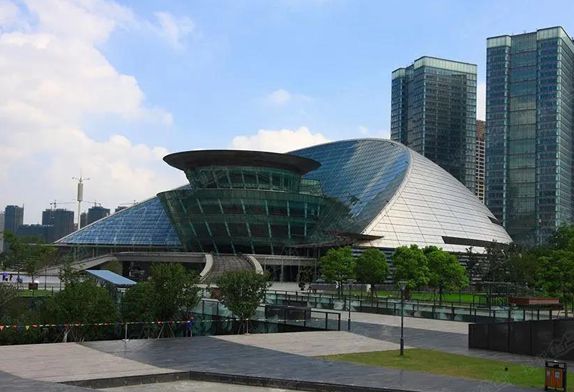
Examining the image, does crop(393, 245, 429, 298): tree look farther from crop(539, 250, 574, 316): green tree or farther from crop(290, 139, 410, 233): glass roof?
crop(290, 139, 410, 233): glass roof

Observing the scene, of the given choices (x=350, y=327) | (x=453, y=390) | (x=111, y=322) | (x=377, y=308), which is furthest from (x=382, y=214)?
(x=453, y=390)

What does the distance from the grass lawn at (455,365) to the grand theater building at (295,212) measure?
255ft

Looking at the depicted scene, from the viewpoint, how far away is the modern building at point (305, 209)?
393 feet

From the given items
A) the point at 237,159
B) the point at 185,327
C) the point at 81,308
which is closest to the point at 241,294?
the point at 185,327

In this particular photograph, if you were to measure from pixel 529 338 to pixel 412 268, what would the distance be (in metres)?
47.6

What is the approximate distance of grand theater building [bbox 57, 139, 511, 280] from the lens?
118438 mm

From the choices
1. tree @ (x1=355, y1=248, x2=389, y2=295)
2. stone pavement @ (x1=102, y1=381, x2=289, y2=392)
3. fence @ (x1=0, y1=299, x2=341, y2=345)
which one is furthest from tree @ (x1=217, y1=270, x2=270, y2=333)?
tree @ (x1=355, y1=248, x2=389, y2=295)

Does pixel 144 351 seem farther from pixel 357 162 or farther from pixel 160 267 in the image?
pixel 357 162

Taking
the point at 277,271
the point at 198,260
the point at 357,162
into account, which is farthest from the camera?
the point at 357,162

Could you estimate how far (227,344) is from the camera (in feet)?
106

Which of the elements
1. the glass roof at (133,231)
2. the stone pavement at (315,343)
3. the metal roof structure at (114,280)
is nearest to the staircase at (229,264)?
the metal roof structure at (114,280)

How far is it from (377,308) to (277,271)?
219 feet

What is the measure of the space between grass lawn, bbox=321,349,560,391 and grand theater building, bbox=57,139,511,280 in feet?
255

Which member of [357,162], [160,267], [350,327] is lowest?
[350,327]
